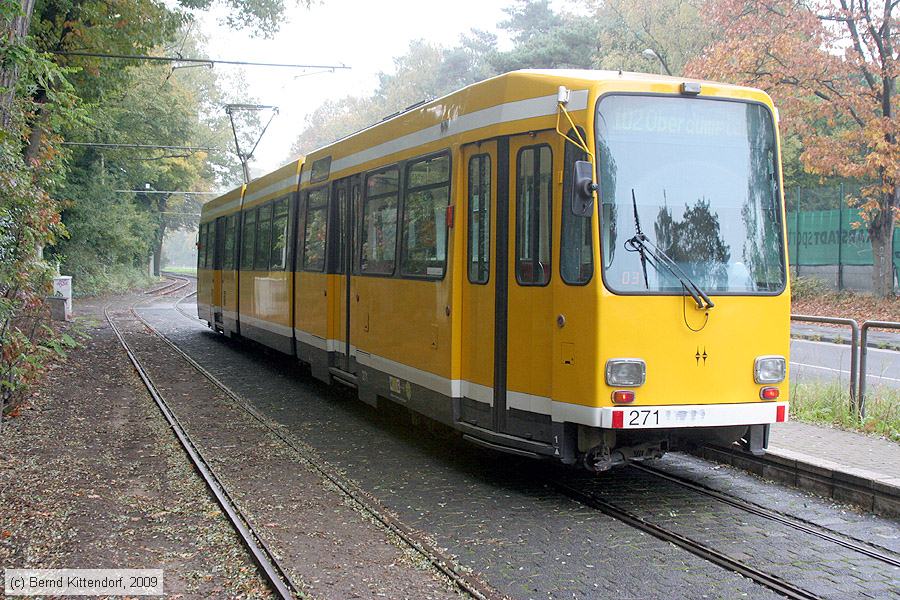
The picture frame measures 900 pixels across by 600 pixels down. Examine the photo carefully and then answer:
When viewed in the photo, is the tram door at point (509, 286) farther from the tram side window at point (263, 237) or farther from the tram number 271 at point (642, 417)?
the tram side window at point (263, 237)

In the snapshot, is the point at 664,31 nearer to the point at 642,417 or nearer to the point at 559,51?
the point at 559,51

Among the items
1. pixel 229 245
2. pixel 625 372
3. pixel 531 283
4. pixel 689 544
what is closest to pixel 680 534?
pixel 689 544

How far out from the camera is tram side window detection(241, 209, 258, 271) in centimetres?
1717

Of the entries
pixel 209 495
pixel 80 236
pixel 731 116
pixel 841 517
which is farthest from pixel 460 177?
pixel 80 236

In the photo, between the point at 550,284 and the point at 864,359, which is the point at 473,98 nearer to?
the point at 550,284

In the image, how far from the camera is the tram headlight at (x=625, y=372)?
672 cm

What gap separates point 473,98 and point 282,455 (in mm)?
3895

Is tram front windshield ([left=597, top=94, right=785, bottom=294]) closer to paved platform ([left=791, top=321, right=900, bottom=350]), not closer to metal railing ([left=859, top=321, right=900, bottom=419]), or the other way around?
metal railing ([left=859, top=321, right=900, bottom=419])

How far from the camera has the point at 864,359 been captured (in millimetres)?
9367

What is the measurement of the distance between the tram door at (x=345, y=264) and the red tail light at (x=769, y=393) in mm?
5230

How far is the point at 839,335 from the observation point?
2073 cm

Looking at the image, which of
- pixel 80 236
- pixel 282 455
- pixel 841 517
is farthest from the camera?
pixel 80 236

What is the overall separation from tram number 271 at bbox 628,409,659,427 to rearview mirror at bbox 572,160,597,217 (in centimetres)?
146

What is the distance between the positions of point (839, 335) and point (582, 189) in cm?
1613
